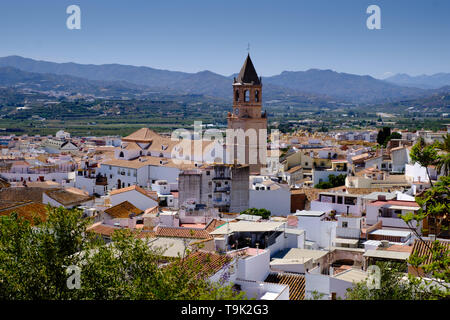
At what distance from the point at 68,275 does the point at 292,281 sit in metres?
4.69

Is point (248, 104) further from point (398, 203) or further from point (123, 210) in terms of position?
point (398, 203)

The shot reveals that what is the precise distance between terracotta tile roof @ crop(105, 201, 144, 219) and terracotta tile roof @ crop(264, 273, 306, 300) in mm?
10134

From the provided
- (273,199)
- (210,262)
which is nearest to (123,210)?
(273,199)

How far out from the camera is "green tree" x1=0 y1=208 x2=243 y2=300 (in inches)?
259

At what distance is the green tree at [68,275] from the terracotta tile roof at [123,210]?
37.1 feet

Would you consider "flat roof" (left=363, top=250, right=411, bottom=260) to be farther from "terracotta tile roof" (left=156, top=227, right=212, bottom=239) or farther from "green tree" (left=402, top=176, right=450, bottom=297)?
"terracotta tile roof" (left=156, top=227, right=212, bottom=239)

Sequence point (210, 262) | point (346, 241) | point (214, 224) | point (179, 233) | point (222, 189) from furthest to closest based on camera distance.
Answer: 1. point (222, 189)
2. point (214, 224)
3. point (179, 233)
4. point (346, 241)
5. point (210, 262)

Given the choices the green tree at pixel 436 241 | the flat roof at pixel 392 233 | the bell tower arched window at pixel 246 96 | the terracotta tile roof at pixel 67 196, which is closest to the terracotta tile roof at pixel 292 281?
the green tree at pixel 436 241

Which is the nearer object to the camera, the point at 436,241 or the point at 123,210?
the point at 436,241

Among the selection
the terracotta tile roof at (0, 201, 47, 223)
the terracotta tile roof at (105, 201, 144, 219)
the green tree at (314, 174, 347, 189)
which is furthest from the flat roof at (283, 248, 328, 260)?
the green tree at (314, 174, 347, 189)

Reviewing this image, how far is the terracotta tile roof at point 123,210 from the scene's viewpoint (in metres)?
19.5

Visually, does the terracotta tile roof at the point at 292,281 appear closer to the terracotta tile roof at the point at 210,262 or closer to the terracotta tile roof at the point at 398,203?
the terracotta tile roof at the point at 210,262

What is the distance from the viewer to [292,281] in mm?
10148
